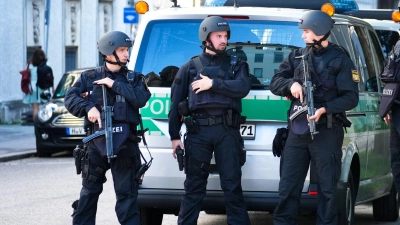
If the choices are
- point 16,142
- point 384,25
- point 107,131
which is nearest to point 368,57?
point 107,131

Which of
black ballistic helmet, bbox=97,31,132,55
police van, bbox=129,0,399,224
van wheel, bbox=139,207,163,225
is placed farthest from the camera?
van wheel, bbox=139,207,163,225

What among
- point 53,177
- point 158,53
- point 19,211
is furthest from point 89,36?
point 158,53

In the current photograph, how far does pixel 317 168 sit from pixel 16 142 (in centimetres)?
1289

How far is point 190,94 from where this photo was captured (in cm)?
797

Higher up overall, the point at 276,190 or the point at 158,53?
the point at 158,53

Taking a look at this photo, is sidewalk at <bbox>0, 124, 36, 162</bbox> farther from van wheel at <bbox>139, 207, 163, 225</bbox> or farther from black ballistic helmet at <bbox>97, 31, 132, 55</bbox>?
black ballistic helmet at <bbox>97, 31, 132, 55</bbox>

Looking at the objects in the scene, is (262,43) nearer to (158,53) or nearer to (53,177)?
(158,53)

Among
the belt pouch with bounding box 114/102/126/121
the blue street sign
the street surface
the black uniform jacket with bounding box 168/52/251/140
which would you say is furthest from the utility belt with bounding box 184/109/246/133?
the blue street sign

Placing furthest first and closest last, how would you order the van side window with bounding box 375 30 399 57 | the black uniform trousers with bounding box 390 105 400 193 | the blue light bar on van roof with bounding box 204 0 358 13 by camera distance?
the van side window with bounding box 375 30 399 57 < the blue light bar on van roof with bounding box 204 0 358 13 < the black uniform trousers with bounding box 390 105 400 193

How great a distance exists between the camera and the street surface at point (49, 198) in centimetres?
1005

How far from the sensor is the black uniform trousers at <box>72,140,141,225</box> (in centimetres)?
771

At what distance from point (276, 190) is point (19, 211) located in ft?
11.5

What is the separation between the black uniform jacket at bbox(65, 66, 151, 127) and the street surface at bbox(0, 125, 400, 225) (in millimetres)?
1912

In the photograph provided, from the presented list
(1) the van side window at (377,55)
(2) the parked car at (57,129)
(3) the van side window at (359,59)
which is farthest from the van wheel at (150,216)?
(2) the parked car at (57,129)
